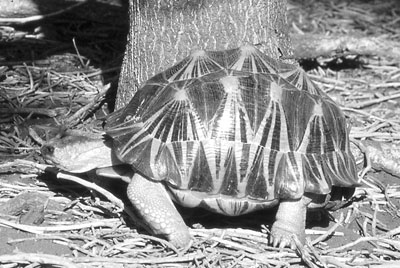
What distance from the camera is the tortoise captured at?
130 inches

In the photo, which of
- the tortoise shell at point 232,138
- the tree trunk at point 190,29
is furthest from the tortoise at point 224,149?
the tree trunk at point 190,29

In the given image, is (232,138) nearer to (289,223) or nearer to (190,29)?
(289,223)

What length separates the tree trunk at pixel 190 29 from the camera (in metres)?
3.85

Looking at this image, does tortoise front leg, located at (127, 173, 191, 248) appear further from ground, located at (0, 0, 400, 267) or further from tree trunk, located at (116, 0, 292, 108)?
tree trunk, located at (116, 0, 292, 108)

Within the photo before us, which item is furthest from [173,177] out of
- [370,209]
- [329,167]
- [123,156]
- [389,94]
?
[389,94]

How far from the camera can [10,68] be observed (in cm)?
490

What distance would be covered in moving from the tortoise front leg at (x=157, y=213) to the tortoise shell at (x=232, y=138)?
76 millimetres

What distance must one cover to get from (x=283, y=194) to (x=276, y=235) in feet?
0.66

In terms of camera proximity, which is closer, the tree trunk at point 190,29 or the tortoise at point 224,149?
the tortoise at point 224,149

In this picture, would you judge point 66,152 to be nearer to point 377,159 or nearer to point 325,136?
point 325,136

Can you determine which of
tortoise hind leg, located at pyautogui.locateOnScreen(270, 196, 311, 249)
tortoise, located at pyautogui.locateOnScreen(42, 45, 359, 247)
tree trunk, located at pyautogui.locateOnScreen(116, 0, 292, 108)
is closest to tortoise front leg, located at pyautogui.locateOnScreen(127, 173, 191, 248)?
tortoise, located at pyautogui.locateOnScreen(42, 45, 359, 247)

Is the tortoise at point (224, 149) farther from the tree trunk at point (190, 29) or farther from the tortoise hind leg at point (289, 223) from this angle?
the tree trunk at point (190, 29)

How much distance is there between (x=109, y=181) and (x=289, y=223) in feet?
3.36

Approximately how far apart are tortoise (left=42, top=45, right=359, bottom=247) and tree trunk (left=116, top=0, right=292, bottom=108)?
0.35m
